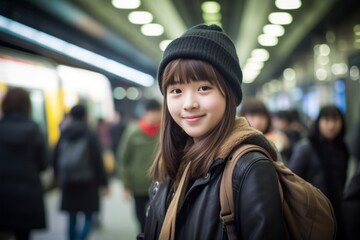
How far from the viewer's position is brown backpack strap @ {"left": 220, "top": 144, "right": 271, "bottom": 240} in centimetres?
124

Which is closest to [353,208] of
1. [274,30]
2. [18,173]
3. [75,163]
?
[18,173]

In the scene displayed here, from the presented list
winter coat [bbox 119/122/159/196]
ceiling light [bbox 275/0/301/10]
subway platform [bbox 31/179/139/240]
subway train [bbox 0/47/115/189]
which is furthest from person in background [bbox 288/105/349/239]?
subway train [bbox 0/47/115/189]

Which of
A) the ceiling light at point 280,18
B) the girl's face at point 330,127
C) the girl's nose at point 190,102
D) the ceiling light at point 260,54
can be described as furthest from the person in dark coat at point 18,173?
the ceiling light at point 260,54

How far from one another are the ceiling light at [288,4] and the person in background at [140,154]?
156 inches

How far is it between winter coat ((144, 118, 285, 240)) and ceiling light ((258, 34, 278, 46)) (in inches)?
381

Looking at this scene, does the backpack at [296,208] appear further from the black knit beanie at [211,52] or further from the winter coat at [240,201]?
the black knit beanie at [211,52]

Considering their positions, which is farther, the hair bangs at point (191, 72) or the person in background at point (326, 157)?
the person in background at point (326, 157)

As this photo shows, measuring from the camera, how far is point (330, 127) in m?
3.38

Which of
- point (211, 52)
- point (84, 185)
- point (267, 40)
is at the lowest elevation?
point (84, 185)

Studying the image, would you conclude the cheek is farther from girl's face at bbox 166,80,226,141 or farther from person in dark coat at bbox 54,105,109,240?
person in dark coat at bbox 54,105,109,240

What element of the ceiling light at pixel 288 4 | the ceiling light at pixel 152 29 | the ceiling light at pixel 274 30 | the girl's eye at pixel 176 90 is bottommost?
the girl's eye at pixel 176 90

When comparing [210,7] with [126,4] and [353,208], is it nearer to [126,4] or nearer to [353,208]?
[126,4]

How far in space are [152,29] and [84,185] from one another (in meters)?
5.93

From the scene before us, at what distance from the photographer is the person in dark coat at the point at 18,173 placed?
3.47m
